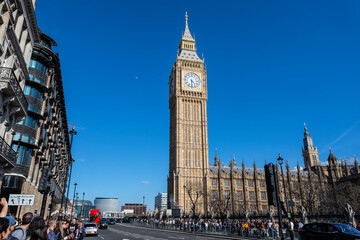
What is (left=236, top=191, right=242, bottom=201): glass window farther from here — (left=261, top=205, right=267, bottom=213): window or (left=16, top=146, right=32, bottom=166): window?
(left=16, top=146, right=32, bottom=166): window

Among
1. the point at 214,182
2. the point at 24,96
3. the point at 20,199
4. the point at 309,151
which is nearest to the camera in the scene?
the point at 20,199

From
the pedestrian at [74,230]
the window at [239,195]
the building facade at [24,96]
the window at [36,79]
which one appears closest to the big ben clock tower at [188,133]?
the window at [239,195]

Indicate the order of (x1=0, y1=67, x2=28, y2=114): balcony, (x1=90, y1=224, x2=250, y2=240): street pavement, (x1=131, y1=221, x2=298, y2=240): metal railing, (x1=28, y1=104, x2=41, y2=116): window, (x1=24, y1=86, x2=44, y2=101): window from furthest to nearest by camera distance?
(x1=28, y1=104, x2=41, y2=116): window
(x1=24, y1=86, x2=44, y2=101): window
(x1=131, y1=221, x2=298, y2=240): metal railing
(x1=90, y1=224, x2=250, y2=240): street pavement
(x1=0, y1=67, x2=28, y2=114): balcony

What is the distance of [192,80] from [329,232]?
2834 inches

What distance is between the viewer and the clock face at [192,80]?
3254 inches

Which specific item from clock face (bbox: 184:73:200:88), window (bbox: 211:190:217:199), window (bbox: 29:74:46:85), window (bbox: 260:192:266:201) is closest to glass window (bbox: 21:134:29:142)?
window (bbox: 29:74:46:85)

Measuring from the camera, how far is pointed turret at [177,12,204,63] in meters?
87.6

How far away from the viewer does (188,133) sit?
78.1 meters

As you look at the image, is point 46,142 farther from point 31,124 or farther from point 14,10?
point 14,10

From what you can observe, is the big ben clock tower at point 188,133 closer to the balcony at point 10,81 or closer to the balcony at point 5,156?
the balcony at point 5,156

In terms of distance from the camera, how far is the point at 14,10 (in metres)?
17.8

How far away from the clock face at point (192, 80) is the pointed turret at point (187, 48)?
634 cm

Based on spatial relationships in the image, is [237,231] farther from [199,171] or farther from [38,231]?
[199,171]

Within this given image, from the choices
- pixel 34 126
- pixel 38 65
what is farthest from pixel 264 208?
pixel 38 65
